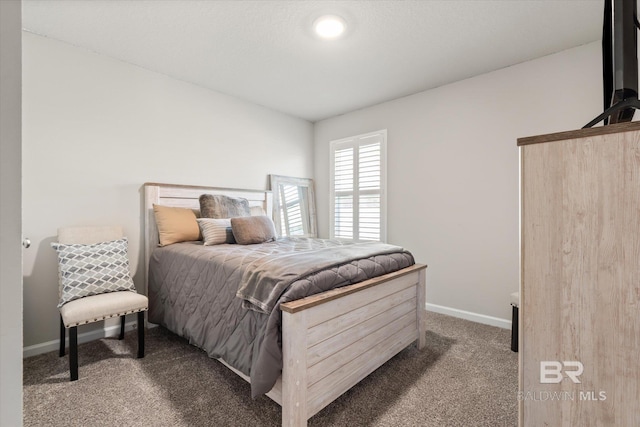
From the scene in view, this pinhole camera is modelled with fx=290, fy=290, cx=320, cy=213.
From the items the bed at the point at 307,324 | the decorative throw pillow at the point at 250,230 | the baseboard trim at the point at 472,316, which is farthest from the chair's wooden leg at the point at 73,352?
the baseboard trim at the point at 472,316

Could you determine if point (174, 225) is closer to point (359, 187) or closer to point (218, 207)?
point (218, 207)

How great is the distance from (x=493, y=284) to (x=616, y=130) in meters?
2.48

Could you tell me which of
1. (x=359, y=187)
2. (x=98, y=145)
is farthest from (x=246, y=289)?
(x=359, y=187)

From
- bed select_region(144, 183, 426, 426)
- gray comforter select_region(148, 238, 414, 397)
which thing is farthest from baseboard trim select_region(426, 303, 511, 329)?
gray comforter select_region(148, 238, 414, 397)

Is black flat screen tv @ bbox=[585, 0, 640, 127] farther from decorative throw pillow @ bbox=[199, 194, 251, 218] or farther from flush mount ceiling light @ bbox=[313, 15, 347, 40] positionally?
decorative throw pillow @ bbox=[199, 194, 251, 218]

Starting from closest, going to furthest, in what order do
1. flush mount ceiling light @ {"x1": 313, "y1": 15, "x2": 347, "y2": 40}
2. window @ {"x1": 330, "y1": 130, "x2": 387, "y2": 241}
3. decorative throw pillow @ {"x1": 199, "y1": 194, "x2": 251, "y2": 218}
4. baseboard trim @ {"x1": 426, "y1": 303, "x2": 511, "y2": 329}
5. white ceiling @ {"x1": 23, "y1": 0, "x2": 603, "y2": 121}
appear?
white ceiling @ {"x1": 23, "y1": 0, "x2": 603, "y2": 121} → flush mount ceiling light @ {"x1": 313, "y1": 15, "x2": 347, "y2": 40} → baseboard trim @ {"x1": 426, "y1": 303, "x2": 511, "y2": 329} → decorative throw pillow @ {"x1": 199, "y1": 194, "x2": 251, "y2": 218} → window @ {"x1": 330, "y1": 130, "x2": 387, "y2": 241}

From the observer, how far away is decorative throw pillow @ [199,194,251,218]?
2.94 metres

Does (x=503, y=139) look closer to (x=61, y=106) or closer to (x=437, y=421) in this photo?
(x=437, y=421)

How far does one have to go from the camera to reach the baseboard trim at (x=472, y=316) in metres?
2.83

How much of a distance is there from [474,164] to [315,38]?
2002 mm

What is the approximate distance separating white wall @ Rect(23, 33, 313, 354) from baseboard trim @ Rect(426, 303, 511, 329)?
2797 mm

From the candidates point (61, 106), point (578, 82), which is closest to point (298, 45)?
point (61, 106)

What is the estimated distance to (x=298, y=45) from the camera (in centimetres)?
247

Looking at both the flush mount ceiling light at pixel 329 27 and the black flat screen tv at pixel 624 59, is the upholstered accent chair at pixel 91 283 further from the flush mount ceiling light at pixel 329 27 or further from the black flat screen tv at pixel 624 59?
the black flat screen tv at pixel 624 59
